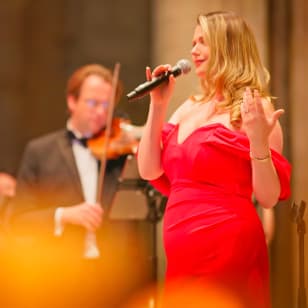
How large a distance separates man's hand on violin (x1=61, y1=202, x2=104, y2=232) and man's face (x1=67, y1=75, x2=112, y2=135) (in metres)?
0.45

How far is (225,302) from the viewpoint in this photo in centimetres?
228

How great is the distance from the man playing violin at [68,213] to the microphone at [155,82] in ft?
4.00

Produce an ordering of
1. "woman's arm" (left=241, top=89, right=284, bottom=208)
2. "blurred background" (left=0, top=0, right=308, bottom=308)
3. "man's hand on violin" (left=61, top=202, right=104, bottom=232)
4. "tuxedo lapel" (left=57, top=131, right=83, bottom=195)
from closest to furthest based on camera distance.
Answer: "woman's arm" (left=241, top=89, right=284, bottom=208)
"man's hand on violin" (left=61, top=202, right=104, bottom=232)
"tuxedo lapel" (left=57, top=131, right=83, bottom=195)
"blurred background" (left=0, top=0, right=308, bottom=308)

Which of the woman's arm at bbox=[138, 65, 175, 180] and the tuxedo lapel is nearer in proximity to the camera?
the woman's arm at bbox=[138, 65, 175, 180]

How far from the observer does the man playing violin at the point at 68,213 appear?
3.54 meters

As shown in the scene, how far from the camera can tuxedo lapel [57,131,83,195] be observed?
3.64 metres

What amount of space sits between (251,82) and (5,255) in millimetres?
1853

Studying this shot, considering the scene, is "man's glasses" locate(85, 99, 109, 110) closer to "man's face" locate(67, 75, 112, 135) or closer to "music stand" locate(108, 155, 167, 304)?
"man's face" locate(67, 75, 112, 135)

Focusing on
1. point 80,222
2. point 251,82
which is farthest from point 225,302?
point 80,222

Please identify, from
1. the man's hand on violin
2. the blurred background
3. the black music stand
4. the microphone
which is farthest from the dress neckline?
the blurred background

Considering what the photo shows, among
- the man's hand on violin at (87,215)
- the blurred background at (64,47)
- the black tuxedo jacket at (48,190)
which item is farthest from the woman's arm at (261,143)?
the blurred background at (64,47)

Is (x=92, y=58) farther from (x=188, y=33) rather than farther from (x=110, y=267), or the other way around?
(x=110, y=267)

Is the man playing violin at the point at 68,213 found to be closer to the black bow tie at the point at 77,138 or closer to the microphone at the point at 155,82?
the black bow tie at the point at 77,138

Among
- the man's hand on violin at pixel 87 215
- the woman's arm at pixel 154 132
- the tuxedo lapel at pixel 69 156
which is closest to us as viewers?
the woman's arm at pixel 154 132
